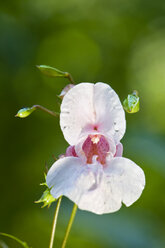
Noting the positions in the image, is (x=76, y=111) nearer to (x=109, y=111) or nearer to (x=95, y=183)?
(x=109, y=111)

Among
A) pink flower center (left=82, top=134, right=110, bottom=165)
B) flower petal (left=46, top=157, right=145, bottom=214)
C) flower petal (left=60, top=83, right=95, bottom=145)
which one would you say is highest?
flower petal (left=60, top=83, right=95, bottom=145)

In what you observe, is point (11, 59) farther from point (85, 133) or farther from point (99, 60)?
point (85, 133)

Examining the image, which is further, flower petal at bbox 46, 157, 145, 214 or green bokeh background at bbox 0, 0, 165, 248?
green bokeh background at bbox 0, 0, 165, 248

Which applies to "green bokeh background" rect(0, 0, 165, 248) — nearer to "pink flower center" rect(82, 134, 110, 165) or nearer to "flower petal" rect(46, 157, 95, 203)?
"pink flower center" rect(82, 134, 110, 165)

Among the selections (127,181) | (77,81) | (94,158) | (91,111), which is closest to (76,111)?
(91,111)

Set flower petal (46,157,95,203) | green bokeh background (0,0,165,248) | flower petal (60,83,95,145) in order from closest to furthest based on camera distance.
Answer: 1. flower petal (46,157,95,203)
2. flower petal (60,83,95,145)
3. green bokeh background (0,0,165,248)

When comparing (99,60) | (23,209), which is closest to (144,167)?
(23,209)

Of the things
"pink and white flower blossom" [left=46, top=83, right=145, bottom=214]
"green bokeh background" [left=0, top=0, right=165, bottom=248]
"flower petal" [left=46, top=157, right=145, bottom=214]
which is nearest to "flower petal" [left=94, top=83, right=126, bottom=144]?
"pink and white flower blossom" [left=46, top=83, right=145, bottom=214]
